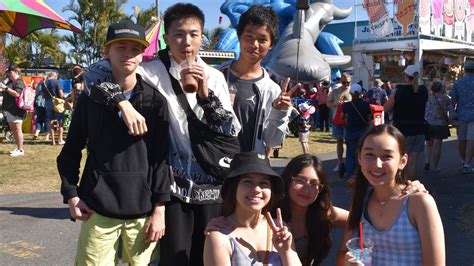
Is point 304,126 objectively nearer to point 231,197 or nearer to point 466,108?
point 466,108

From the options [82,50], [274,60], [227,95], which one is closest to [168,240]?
[227,95]

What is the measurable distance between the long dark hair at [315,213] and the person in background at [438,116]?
6556 mm

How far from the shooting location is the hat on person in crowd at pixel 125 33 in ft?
7.75

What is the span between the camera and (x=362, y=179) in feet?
8.61

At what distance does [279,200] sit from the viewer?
2658 millimetres

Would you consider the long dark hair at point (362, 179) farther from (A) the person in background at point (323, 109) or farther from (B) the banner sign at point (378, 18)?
(B) the banner sign at point (378, 18)

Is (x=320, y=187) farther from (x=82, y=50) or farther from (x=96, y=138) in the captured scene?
(x=82, y=50)

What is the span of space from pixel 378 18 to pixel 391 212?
66.2ft

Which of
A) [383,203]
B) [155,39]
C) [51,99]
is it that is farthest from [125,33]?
[155,39]

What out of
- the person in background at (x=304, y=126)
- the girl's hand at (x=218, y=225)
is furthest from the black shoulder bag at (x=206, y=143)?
the person in background at (x=304, y=126)

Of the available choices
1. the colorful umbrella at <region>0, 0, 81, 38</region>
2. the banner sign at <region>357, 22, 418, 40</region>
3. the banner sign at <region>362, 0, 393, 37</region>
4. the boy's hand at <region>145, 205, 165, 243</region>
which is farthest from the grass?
the banner sign at <region>362, 0, 393, 37</region>

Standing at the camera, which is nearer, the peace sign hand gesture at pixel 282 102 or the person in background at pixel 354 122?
the peace sign hand gesture at pixel 282 102

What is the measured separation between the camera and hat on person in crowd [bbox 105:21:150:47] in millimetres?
2363

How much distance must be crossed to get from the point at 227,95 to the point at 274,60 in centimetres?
1679
